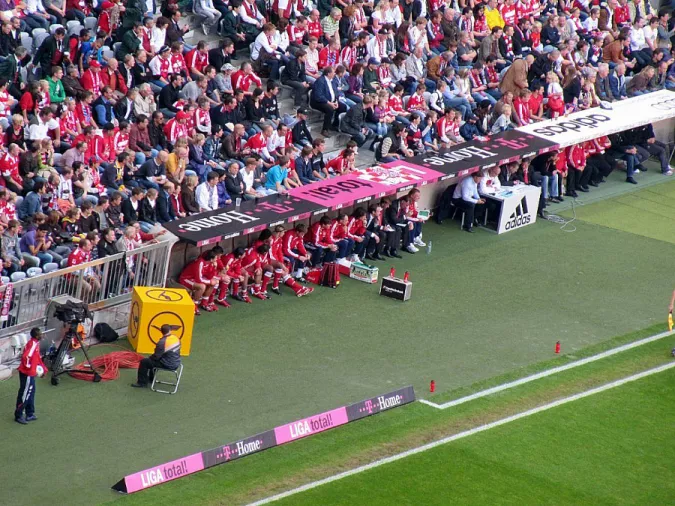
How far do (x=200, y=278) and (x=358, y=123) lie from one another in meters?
7.21

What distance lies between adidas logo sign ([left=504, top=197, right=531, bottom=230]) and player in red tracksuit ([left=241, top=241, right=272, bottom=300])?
694 cm

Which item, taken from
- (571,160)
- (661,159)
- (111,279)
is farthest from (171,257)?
(661,159)

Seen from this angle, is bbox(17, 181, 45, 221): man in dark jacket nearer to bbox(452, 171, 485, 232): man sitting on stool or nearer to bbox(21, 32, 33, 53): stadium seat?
bbox(21, 32, 33, 53): stadium seat

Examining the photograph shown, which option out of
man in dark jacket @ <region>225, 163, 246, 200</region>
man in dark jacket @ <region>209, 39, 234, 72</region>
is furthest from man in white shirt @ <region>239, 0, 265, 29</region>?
man in dark jacket @ <region>225, 163, 246, 200</region>

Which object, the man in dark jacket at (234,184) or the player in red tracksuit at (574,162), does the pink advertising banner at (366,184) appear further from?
the player in red tracksuit at (574,162)

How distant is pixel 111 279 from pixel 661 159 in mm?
17568

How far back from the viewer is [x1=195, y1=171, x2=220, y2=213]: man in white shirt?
26.0 metres

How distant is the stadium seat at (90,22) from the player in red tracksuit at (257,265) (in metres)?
6.78

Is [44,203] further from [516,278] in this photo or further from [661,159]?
[661,159]

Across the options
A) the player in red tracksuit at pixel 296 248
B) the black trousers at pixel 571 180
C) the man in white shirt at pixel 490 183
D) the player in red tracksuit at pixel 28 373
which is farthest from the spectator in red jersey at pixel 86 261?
the black trousers at pixel 571 180

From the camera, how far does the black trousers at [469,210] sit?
3005 centimetres

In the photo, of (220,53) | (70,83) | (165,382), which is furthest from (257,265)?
(220,53)

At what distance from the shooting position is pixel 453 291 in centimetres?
2694

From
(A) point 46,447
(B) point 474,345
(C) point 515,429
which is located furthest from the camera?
(B) point 474,345
